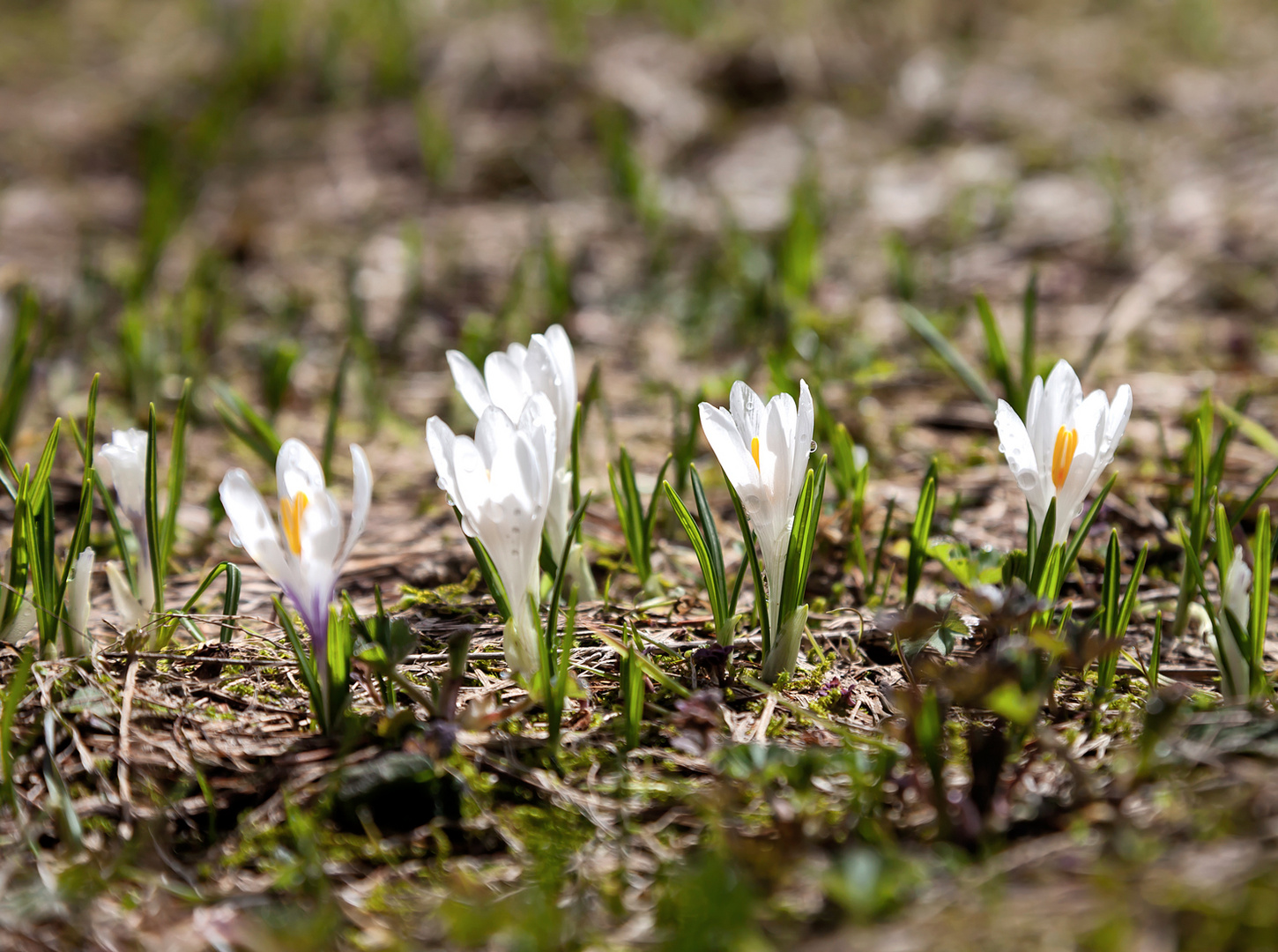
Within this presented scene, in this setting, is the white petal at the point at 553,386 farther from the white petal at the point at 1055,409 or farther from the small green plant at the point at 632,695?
the white petal at the point at 1055,409

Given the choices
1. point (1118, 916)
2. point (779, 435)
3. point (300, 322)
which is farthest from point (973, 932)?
point (300, 322)

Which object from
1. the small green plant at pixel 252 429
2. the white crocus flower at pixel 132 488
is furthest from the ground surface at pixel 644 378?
the small green plant at pixel 252 429

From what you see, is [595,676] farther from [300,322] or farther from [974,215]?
[974,215]

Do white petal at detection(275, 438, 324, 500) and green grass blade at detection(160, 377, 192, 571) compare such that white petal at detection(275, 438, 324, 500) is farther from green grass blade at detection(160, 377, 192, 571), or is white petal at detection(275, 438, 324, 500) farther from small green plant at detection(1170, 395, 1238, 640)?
small green plant at detection(1170, 395, 1238, 640)

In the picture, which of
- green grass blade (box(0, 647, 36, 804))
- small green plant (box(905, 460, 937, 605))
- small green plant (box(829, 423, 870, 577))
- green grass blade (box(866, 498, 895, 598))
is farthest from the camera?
small green plant (box(829, 423, 870, 577))

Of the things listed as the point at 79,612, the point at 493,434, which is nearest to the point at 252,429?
the point at 79,612

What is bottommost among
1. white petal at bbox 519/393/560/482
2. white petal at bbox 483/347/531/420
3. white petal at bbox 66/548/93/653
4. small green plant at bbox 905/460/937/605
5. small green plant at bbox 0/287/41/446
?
→ small green plant at bbox 905/460/937/605

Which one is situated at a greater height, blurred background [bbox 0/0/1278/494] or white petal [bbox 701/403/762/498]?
blurred background [bbox 0/0/1278/494]

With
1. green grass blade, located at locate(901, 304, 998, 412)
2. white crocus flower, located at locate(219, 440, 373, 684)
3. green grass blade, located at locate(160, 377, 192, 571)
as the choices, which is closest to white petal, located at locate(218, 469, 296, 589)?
white crocus flower, located at locate(219, 440, 373, 684)
